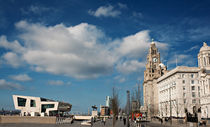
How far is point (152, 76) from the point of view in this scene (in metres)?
150

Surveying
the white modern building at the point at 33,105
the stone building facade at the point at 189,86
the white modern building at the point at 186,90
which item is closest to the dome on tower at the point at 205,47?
the stone building facade at the point at 189,86

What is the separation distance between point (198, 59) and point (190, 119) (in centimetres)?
4423

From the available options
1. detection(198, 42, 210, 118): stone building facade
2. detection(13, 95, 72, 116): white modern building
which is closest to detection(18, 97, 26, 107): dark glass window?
detection(13, 95, 72, 116): white modern building

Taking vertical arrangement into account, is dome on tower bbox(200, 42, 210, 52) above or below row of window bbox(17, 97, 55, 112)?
above

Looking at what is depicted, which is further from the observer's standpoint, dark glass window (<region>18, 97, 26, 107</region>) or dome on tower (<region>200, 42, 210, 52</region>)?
dark glass window (<region>18, 97, 26, 107</region>)

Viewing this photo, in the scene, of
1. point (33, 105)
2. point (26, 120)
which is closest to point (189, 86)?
point (26, 120)

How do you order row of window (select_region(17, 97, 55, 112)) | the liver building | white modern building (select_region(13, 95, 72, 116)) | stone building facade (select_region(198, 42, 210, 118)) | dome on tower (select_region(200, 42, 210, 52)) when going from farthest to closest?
1. the liver building
2. row of window (select_region(17, 97, 55, 112))
3. white modern building (select_region(13, 95, 72, 116))
4. dome on tower (select_region(200, 42, 210, 52))
5. stone building facade (select_region(198, 42, 210, 118))

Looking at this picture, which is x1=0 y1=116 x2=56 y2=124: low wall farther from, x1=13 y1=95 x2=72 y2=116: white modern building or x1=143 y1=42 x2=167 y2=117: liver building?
x1=143 y1=42 x2=167 y2=117: liver building

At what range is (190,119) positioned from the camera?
71812mm

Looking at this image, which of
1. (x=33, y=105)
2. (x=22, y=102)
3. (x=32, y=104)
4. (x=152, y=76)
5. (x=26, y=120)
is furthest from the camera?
(x=152, y=76)

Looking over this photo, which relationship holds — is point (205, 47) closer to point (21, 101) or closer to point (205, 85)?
point (205, 85)

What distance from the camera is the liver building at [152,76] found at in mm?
140375

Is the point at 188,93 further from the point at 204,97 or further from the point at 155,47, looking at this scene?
the point at 155,47

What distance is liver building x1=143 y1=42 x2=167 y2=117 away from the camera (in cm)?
14038
